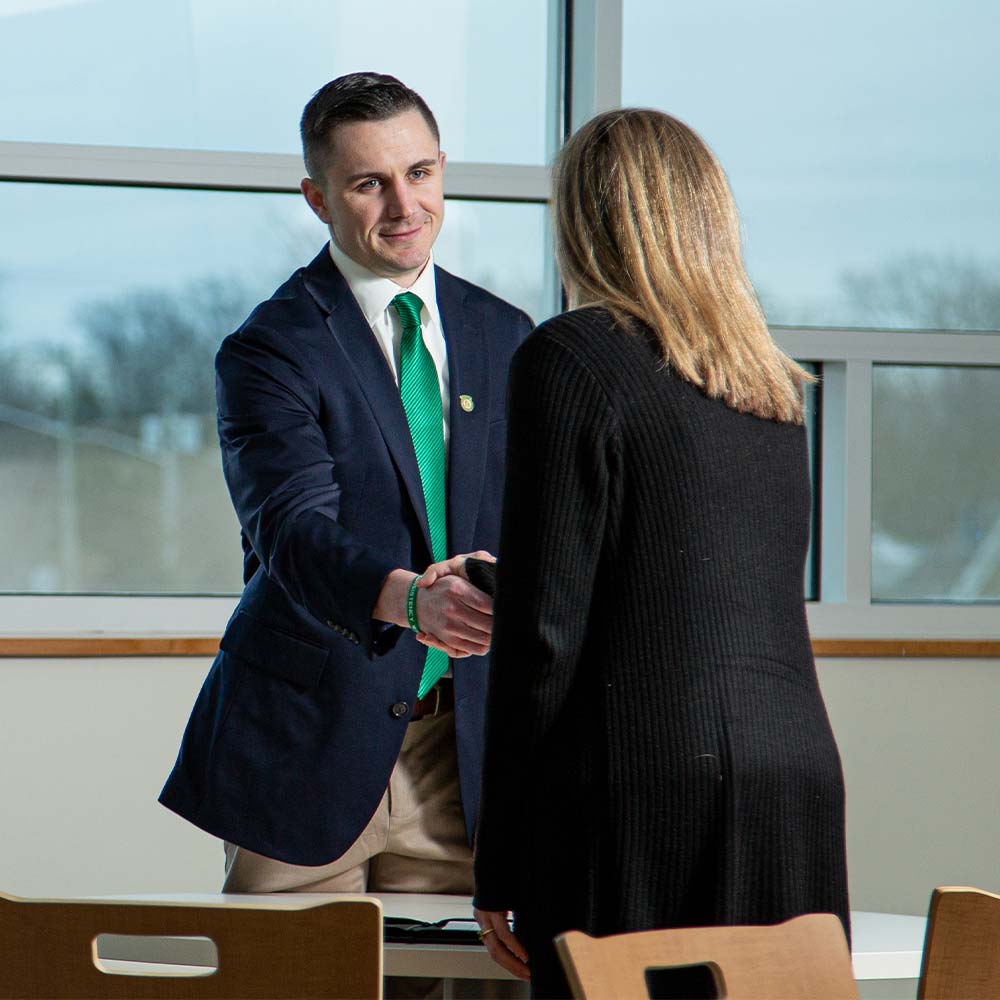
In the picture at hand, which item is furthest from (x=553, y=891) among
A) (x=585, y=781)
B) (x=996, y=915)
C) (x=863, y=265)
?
(x=863, y=265)

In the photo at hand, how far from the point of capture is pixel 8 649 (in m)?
3.08

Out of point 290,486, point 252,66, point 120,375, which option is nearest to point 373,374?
point 290,486

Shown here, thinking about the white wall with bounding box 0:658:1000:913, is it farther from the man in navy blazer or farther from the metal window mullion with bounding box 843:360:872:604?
the man in navy blazer

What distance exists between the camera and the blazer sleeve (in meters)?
1.71

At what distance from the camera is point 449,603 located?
1.62 meters

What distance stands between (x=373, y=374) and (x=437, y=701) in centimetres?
46

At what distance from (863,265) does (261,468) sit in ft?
7.09

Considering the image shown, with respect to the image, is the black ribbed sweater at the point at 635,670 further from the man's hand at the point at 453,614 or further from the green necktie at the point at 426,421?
the green necktie at the point at 426,421

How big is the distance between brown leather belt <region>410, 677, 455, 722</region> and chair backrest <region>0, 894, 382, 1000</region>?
0.75m

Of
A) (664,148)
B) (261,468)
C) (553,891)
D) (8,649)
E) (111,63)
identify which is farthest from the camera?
(111,63)

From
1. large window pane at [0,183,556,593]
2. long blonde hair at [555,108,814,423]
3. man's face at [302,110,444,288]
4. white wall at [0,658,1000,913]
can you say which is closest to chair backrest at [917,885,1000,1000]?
long blonde hair at [555,108,814,423]

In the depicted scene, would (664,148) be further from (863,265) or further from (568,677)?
(863,265)

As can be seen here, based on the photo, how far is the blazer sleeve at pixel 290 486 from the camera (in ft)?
5.61

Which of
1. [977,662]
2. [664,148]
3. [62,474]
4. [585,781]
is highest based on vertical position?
[664,148]
